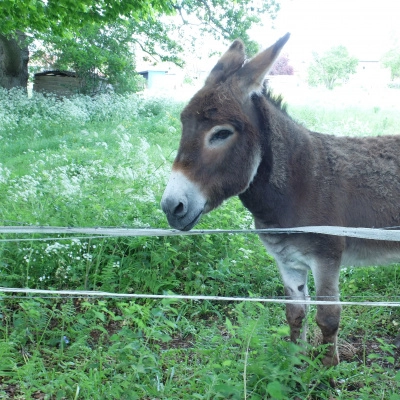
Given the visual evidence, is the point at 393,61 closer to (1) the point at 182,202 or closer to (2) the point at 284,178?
(2) the point at 284,178

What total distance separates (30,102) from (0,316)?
1252 cm

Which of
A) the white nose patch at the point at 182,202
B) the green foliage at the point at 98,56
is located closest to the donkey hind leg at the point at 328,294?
the white nose patch at the point at 182,202

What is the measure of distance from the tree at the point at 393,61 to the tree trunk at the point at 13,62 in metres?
42.8

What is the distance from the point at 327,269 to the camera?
282 cm

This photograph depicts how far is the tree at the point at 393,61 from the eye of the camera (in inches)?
1899

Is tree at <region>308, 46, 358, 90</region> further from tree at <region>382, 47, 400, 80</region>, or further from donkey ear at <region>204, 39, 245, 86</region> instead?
donkey ear at <region>204, 39, 245, 86</region>

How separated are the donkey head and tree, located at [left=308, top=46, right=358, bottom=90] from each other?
168 feet

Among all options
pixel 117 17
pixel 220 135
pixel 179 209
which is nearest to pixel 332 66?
pixel 117 17

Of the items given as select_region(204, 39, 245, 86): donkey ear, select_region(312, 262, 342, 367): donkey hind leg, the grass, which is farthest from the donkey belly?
select_region(204, 39, 245, 86): donkey ear

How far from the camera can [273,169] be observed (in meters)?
2.87

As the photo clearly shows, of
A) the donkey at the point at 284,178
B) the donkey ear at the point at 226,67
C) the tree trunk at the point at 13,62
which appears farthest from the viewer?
the tree trunk at the point at 13,62

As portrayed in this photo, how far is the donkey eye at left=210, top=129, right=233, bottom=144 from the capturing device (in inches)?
103

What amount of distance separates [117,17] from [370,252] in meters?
5.59

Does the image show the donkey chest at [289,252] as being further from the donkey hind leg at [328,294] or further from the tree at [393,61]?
the tree at [393,61]
